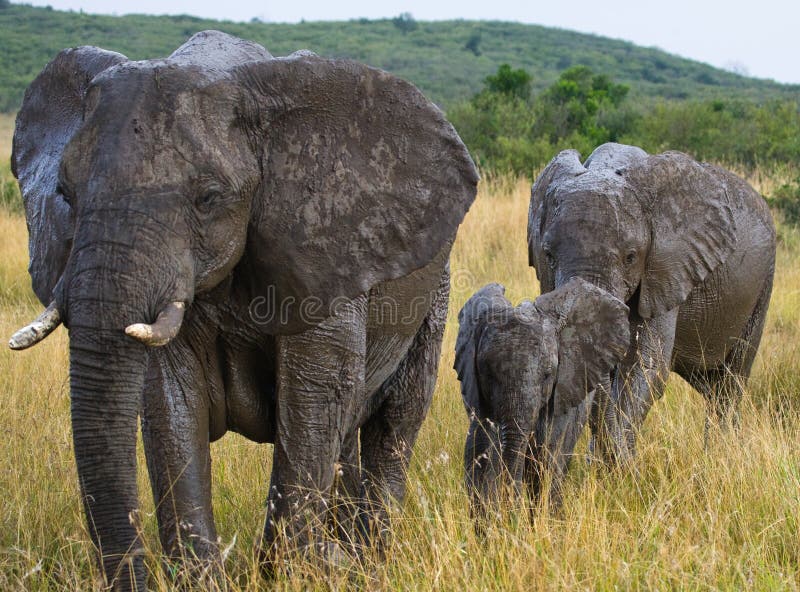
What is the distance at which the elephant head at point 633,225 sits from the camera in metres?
4.95

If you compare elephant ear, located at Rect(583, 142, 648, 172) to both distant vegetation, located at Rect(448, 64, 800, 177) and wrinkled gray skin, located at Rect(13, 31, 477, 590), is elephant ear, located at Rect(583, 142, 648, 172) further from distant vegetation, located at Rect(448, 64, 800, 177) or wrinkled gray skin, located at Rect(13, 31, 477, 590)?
distant vegetation, located at Rect(448, 64, 800, 177)

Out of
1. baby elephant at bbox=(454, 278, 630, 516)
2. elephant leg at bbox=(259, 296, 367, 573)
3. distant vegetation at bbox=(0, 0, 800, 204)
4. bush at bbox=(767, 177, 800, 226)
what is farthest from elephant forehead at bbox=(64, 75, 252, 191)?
distant vegetation at bbox=(0, 0, 800, 204)

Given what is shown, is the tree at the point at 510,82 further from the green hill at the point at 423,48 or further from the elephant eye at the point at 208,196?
the elephant eye at the point at 208,196

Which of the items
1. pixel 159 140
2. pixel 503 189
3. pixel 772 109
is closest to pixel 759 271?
pixel 159 140

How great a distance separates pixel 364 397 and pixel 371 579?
0.67m

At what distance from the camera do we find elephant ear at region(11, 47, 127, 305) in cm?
305

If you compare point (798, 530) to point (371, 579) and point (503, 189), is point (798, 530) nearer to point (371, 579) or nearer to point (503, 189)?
point (371, 579)

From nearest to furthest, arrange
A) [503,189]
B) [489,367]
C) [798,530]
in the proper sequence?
[798,530] → [489,367] → [503,189]

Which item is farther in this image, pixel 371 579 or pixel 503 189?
pixel 503 189

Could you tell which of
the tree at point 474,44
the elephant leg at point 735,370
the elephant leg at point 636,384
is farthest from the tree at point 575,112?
the tree at point 474,44

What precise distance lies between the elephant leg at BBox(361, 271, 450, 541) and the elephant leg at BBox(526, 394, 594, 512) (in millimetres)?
480

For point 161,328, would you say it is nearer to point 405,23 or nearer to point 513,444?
point 513,444

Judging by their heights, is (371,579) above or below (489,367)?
below

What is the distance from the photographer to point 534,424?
4.30 m
